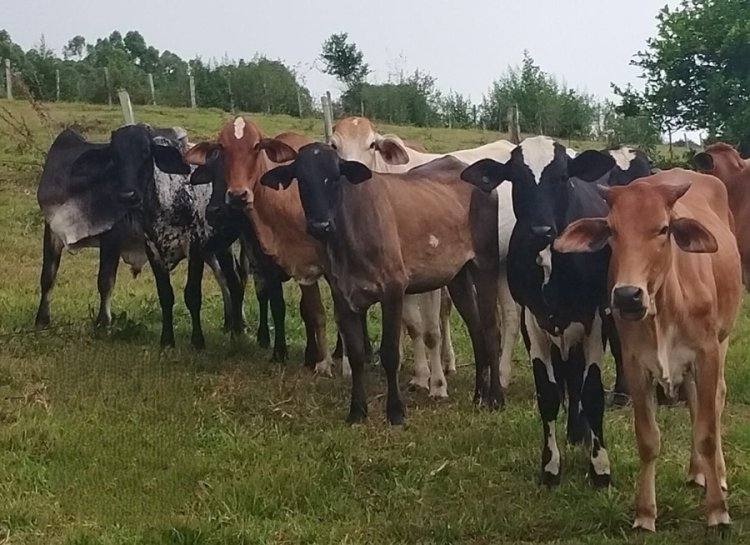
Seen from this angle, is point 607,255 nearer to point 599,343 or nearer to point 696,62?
point 599,343

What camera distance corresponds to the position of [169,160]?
9.02 m

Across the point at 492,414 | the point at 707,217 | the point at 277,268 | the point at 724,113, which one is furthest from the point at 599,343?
the point at 724,113

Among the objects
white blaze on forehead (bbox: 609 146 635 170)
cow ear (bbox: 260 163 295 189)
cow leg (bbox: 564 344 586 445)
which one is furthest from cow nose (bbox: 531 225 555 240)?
white blaze on forehead (bbox: 609 146 635 170)

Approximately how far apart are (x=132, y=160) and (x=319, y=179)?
8.33 feet

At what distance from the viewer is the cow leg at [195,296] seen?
364 inches

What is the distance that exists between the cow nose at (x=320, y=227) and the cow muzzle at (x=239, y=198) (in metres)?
1.12

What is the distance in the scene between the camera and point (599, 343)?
6.00m

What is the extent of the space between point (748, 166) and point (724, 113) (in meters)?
12.2

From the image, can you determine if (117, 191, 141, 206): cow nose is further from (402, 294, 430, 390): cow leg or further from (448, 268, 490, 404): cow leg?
(448, 268, 490, 404): cow leg

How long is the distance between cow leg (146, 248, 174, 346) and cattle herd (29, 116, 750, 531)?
Answer: 20 millimetres

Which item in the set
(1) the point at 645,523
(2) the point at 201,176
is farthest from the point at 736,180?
(2) the point at 201,176

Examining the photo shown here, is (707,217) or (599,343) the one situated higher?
(707,217)

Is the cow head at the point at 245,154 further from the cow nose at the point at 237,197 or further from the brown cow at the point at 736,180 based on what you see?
the brown cow at the point at 736,180

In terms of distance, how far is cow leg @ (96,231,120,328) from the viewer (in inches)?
374
